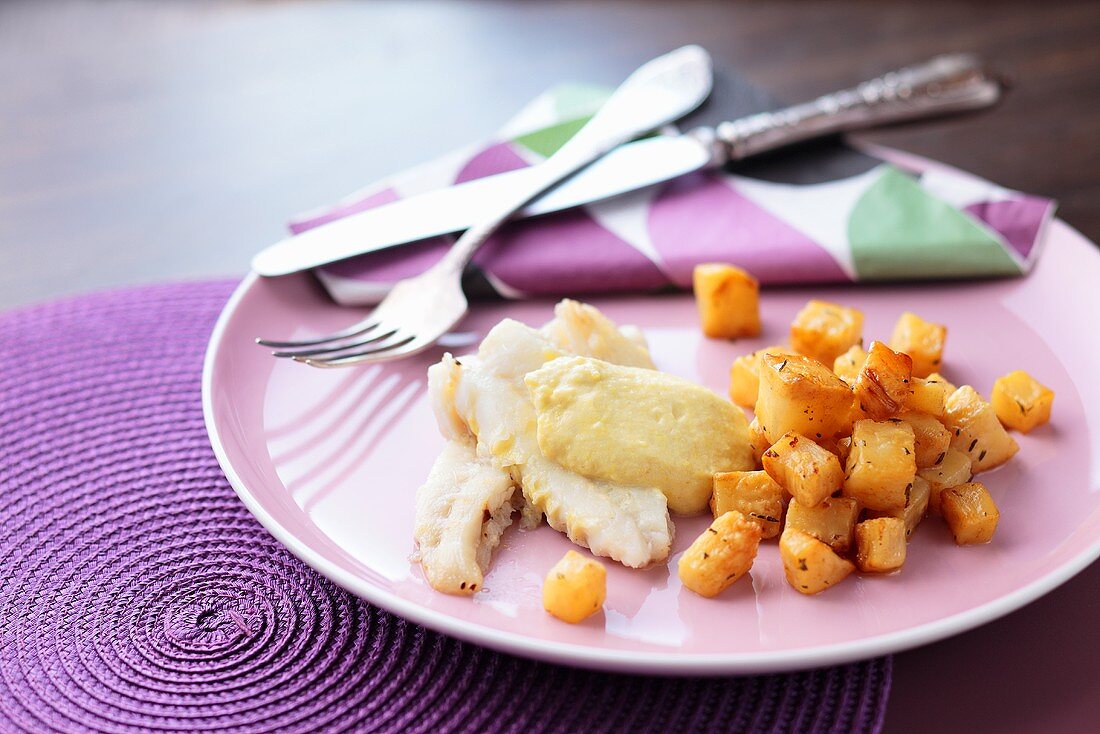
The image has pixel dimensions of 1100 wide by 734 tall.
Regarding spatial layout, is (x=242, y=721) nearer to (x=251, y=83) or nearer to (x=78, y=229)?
A: (x=78, y=229)

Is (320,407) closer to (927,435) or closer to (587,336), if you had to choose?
(587,336)

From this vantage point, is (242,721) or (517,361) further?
(517,361)

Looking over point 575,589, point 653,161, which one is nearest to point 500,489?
point 575,589

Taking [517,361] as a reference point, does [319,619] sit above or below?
below

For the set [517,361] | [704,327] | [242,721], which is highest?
[517,361]

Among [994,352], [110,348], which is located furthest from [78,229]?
[994,352]

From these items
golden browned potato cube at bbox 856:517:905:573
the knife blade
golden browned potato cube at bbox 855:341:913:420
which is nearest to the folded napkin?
the knife blade

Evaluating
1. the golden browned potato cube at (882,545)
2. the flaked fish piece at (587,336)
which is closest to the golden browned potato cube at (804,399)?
the golden browned potato cube at (882,545)
